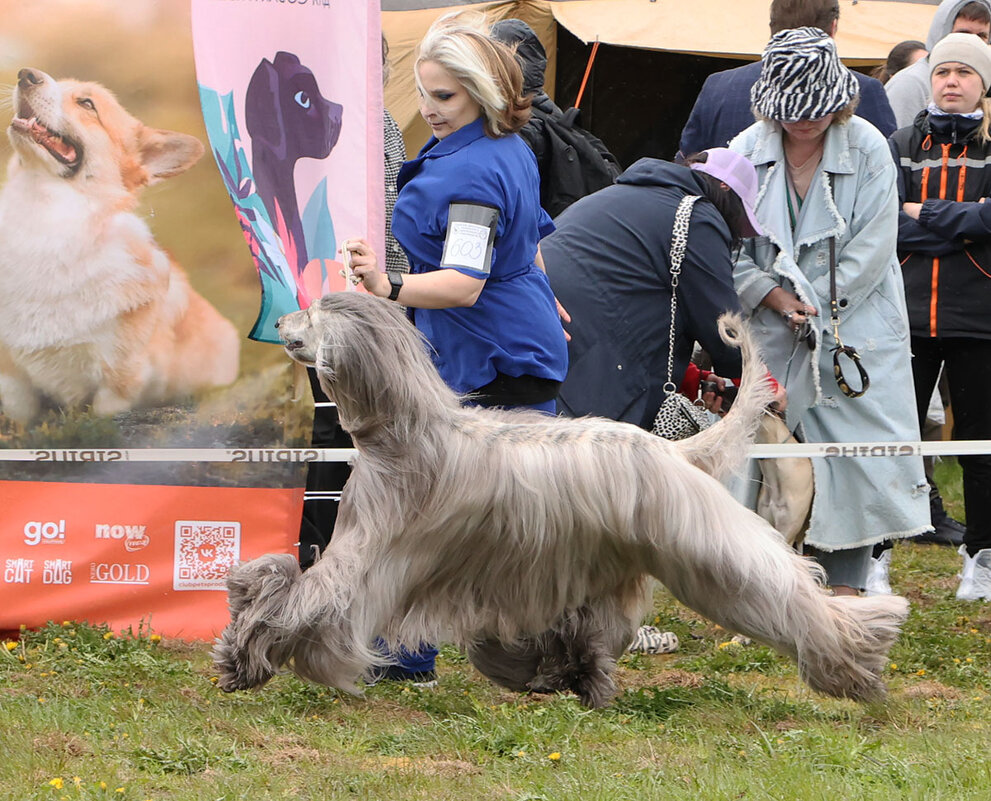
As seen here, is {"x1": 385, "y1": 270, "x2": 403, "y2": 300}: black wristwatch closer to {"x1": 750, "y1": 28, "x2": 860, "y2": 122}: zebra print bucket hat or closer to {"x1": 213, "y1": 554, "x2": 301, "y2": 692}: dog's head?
{"x1": 213, "y1": 554, "x2": 301, "y2": 692}: dog's head

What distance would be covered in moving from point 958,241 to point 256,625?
334 centimetres

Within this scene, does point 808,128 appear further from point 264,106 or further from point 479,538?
point 479,538

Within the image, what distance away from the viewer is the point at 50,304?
14.9 ft

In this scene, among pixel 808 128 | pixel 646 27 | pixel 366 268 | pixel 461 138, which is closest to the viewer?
pixel 366 268

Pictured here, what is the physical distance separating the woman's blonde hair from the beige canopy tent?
5011 millimetres

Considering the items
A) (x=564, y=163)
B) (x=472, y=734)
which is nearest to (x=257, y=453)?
(x=472, y=734)

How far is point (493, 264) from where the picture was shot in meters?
3.77

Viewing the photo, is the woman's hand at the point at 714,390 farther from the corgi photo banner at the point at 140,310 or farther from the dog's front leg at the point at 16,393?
the dog's front leg at the point at 16,393

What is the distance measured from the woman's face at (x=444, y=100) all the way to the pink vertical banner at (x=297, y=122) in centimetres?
85

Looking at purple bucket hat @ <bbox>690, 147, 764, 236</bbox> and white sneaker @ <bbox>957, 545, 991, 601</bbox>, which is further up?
purple bucket hat @ <bbox>690, 147, 764, 236</bbox>

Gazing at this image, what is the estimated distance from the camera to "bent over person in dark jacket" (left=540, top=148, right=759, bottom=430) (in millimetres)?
4293

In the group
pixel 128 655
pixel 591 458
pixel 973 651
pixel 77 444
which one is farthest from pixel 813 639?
pixel 77 444

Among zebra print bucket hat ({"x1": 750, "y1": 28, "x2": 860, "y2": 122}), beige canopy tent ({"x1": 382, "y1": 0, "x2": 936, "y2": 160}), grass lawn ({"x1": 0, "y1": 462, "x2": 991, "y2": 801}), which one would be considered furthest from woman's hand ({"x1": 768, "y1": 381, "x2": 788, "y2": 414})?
beige canopy tent ({"x1": 382, "y1": 0, "x2": 936, "y2": 160})

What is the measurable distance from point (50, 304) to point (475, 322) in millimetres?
1588
